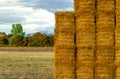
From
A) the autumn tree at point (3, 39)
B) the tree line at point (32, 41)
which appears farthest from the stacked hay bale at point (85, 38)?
the autumn tree at point (3, 39)

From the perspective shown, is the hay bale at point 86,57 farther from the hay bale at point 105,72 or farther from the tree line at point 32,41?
the tree line at point 32,41

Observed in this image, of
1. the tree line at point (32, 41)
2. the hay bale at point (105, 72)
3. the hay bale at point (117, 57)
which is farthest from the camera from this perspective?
the tree line at point (32, 41)

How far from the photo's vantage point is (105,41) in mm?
13352

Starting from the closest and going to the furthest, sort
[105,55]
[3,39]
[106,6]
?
[105,55] < [106,6] < [3,39]

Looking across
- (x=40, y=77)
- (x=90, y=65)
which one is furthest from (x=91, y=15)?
(x=40, y=77)

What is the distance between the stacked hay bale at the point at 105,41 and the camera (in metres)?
13.3

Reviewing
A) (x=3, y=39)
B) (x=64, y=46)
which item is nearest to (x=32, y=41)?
(x=3, y=39)

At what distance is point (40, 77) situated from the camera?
65.1ft

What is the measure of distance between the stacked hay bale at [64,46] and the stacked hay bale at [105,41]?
73 centimetres

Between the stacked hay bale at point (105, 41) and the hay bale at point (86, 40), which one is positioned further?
the hay bale at point (86, 40)

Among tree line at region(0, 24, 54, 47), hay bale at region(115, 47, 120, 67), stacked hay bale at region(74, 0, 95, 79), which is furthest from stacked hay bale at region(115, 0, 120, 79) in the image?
tree line at region(0, 24, 54, 47)

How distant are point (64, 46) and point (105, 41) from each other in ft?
3.91

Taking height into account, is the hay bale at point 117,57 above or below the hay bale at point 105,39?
below

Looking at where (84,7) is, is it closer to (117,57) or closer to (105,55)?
(105,55)
